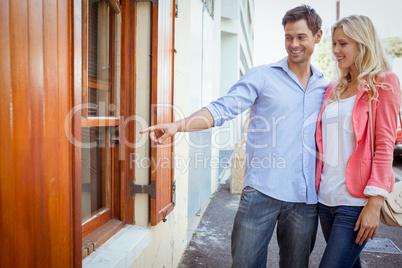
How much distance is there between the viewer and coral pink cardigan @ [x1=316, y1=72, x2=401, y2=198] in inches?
63.6

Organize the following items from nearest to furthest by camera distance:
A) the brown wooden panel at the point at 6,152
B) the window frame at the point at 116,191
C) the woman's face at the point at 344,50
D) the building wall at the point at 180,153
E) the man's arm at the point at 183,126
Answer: the brown wooden panel at the point at 6,152, the man's arm at the point at 183,126, the woman's face at the point at 344,50, the window frame at the point at 116,191, the building wall at the point at 180,153

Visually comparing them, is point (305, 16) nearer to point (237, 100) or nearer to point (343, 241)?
point (237, 100)

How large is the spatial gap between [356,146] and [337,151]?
111mm

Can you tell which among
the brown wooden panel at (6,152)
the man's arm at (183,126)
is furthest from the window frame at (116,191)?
the brown wooden panel at (6,152)

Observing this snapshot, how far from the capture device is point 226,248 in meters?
A: 3.69

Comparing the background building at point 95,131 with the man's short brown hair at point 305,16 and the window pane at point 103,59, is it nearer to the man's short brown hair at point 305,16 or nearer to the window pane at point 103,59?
the window pane at point 103,59

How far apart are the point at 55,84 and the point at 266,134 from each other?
3.92 feet

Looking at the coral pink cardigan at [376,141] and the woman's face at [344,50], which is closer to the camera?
the coral pink cardigan at [376,141]

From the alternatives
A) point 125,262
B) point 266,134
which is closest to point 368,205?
point 266,134

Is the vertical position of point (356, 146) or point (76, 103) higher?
point (76, 103)

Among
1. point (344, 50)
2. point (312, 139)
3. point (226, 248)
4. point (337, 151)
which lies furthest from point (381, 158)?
point (226, 248)

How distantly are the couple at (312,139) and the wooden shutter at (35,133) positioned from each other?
22.2 inches

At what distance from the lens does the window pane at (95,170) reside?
6.15 ft

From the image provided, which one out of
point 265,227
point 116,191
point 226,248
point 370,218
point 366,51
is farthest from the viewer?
point 226,248
